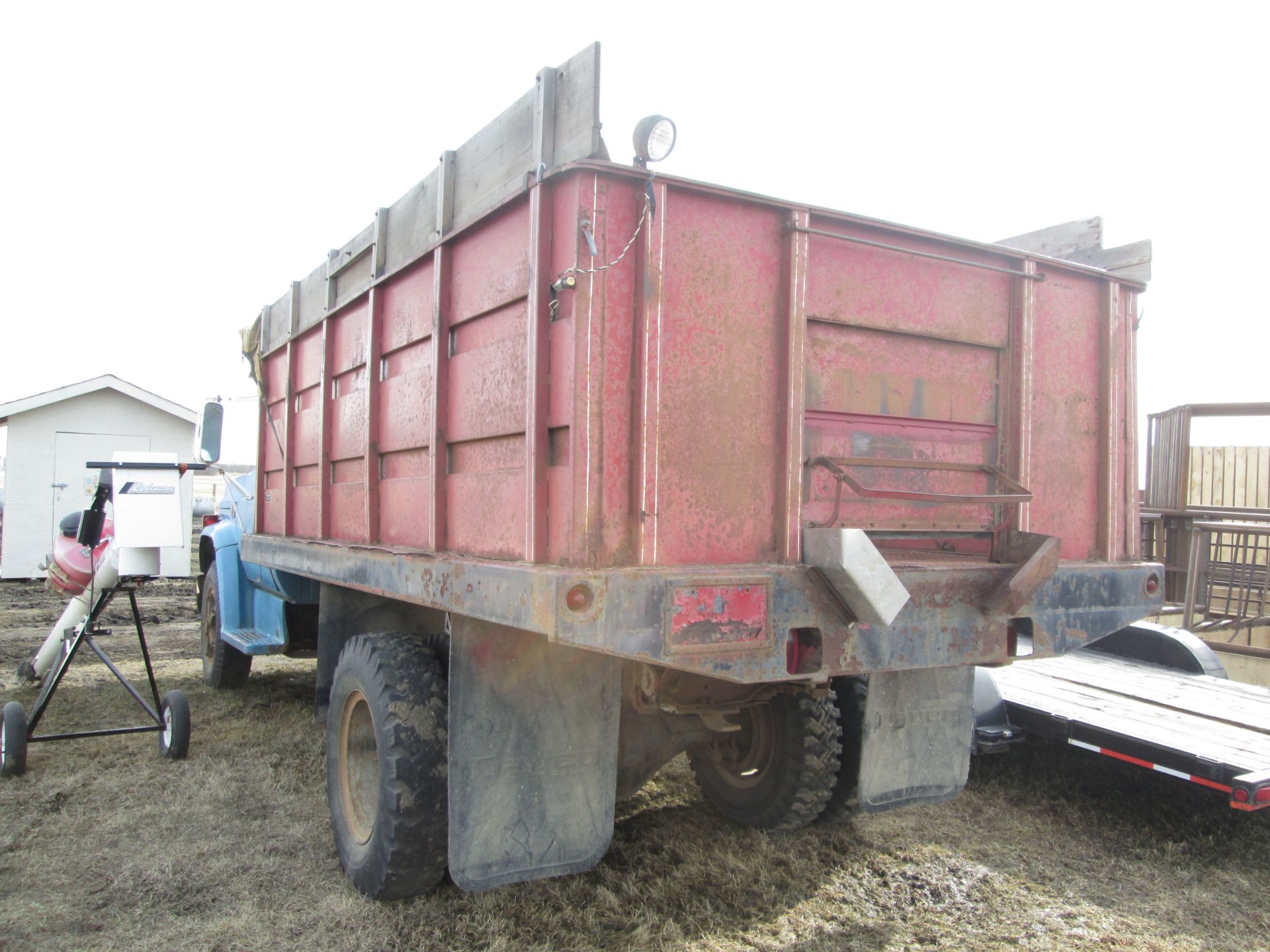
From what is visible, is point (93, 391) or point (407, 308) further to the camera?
point (93, 391)

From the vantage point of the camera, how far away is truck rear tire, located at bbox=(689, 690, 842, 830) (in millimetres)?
3670

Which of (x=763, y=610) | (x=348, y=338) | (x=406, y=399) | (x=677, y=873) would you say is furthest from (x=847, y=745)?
(x=348, y=338)

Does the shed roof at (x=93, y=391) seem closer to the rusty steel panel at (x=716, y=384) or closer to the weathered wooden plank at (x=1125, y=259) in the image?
the rusty steel panel at (x=716, y=384)

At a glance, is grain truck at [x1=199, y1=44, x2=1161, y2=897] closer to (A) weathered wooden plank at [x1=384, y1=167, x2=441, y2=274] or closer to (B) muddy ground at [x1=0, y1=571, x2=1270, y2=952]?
(A) weathered wooden plank at [x1=384, y1=167, x2=441, y2=274]

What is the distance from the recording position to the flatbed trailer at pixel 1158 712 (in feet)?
11.5

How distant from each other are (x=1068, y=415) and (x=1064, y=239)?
2.92 feet

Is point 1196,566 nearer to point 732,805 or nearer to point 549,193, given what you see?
point 732,805

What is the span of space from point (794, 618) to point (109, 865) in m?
2.90

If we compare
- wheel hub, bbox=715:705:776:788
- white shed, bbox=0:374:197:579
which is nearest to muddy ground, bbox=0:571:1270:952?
wheel hub, bbox=715:705:776:788

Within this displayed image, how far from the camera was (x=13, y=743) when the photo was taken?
14.8 ft

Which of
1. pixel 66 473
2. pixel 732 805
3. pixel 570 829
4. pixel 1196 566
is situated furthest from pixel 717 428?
pixel 66 473

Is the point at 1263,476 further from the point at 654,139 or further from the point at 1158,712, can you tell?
the point at 654,139

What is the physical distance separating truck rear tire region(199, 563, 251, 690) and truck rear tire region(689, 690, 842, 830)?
4.03m

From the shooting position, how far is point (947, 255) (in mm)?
3090
